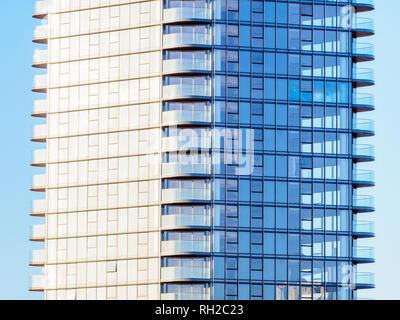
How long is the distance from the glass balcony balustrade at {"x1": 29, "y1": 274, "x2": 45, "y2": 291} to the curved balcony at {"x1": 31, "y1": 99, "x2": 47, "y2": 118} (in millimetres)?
20167

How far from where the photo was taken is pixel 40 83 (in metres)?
128

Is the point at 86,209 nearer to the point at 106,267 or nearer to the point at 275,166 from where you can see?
the point at 106,267

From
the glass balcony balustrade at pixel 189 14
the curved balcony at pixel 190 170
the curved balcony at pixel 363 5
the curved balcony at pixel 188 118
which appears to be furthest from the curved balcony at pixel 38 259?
the curved balcony at pixel 363 5

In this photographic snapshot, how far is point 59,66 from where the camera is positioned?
418 ft

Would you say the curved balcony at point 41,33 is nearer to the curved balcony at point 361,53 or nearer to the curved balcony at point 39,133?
the curved balcony at point 39,133

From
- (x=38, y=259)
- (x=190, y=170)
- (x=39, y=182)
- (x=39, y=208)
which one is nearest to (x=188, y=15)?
(x=190, y=170)

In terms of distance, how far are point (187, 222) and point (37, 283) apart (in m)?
22.0

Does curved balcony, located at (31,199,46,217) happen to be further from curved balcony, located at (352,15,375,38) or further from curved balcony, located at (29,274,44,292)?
curved balcony, located at (352,15,375,38)

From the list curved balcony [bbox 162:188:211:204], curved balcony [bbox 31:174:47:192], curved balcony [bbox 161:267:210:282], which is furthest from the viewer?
curved balcony [bbox 31:174:47:192]

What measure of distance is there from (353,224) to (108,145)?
30469 millimetres

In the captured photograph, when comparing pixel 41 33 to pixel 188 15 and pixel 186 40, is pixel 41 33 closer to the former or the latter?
pixel 186 40

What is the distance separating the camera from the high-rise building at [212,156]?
115 meters

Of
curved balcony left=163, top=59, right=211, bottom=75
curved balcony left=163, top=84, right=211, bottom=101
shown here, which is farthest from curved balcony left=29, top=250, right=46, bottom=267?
curved balcony left=163, top=59, right=211, bottom=75

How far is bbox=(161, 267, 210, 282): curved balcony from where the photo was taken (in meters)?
113
